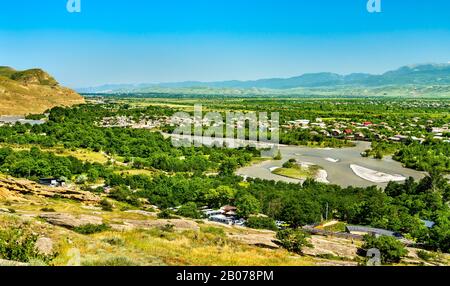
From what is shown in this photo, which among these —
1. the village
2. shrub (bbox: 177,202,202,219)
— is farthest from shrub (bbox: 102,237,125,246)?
the village

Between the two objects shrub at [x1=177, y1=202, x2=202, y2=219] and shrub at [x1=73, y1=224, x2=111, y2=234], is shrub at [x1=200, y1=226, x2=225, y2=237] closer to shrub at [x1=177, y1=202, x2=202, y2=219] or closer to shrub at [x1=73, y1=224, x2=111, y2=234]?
shrub at [x1=73, y1=224, x2=111, y2=234]

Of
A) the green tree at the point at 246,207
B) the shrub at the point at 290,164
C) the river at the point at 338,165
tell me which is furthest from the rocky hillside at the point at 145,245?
the shrub at the point at 290,164

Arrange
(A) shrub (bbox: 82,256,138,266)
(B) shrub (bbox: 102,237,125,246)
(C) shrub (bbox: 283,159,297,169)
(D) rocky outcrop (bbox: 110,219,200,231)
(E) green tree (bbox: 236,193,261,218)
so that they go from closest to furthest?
(A) shrub (bbox: 82,256,138,266) < (B) shrub (bbox: 102,237,125,246) < (D) rocky outcrop (bbox: 110,219,200,231) < (E) green tree (bbox: 236,193,261,218) < (C) shrub (bbox: 283,159,297,169)

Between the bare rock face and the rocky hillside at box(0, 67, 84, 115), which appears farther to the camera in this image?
the rocky hillside at box(0, 67, 84, 115)

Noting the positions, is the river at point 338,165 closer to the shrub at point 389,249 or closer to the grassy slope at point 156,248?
the shrub at point 389,249

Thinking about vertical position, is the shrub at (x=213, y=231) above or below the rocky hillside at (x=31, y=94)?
below
